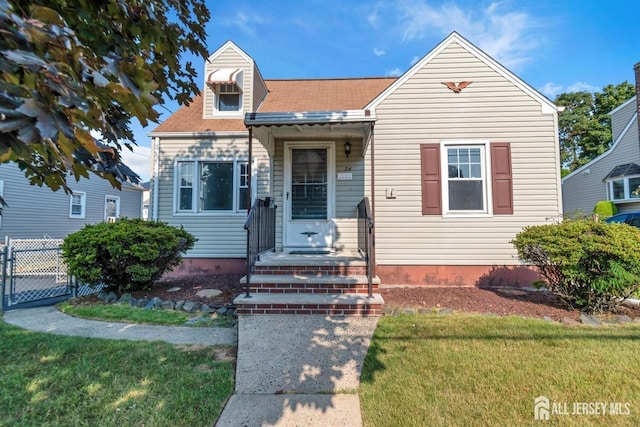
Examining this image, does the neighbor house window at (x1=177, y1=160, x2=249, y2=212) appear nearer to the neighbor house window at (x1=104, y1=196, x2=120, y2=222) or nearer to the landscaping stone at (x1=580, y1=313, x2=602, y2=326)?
the landscaping stone at (x1=580, y1=313, x2=602, y2=326)

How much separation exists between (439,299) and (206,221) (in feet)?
18.1

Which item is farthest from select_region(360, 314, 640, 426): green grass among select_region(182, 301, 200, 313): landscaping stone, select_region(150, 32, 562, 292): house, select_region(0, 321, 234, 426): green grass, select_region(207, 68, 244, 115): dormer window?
select_region(207, 68, 244, 115): dormer window

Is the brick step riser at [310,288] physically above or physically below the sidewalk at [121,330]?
above

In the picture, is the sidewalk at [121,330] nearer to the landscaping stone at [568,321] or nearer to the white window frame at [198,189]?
the white window frame at [198,189]

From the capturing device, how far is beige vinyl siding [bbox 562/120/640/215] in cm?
1281

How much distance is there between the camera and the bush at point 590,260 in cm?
393

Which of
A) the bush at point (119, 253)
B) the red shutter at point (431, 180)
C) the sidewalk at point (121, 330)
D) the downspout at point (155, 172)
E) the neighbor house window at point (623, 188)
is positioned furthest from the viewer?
the neighbor house window at point (623, 188)

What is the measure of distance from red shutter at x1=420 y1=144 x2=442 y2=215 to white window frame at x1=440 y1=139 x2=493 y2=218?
0.08 metres

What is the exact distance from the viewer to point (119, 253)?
5.09m

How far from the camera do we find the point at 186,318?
446 centimetres

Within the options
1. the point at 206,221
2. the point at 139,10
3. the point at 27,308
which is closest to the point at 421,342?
the point at 139,10

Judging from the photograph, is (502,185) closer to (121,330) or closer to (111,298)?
(121,330)

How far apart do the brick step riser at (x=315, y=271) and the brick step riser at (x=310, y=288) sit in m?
0.33

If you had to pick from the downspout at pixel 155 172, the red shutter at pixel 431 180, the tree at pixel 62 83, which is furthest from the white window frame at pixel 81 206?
the tree at pixel 62 83
